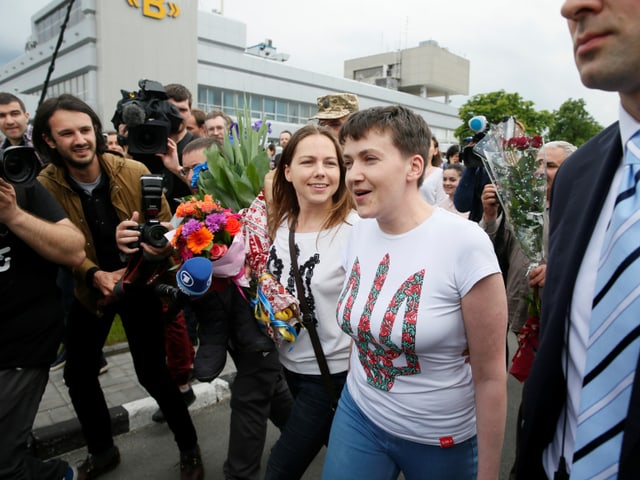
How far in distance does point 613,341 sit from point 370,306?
0.88 m

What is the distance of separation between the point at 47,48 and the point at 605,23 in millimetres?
47173

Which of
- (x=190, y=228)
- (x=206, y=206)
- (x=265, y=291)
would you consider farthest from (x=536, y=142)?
(x=190, y=228)

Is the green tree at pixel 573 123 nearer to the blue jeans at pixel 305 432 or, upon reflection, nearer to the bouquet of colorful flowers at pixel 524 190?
the bouquet of colorful flowers at pixel 524 190

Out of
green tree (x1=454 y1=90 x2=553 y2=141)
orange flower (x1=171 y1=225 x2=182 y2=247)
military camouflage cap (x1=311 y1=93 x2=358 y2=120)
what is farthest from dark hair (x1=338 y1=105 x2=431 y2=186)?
green tree (x1=454 y1=90 x2=553 y2=141)

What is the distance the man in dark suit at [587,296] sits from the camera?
3.13 ft

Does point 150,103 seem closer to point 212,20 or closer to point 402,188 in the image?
point 402,188

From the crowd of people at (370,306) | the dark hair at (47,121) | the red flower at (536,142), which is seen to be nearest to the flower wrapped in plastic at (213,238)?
the crowd of people at (370,306)

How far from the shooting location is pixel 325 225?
2457 millimetres

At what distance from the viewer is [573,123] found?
1432 inches

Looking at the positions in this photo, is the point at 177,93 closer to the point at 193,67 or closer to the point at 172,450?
the point at 172,450

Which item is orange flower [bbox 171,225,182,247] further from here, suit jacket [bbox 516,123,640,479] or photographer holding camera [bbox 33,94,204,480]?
suit jacket [bbox 516,123,640,479]

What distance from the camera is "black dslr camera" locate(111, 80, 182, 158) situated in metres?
3.13

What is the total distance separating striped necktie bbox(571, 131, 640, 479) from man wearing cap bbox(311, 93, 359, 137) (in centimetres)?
290

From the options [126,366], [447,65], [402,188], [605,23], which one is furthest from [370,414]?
[447,65]
